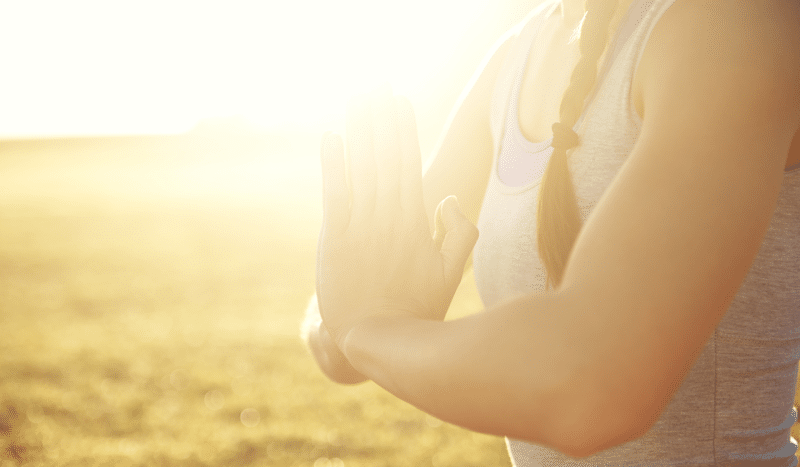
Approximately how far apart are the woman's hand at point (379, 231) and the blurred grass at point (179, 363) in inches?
122

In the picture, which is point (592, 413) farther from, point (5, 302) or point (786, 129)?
point (5, 302)

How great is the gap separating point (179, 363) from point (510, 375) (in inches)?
212

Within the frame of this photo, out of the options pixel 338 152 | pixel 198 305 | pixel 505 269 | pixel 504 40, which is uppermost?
pixel 504 40

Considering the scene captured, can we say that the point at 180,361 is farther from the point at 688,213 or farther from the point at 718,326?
the point at 688,213

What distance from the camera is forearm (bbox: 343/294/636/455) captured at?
70 centimetres

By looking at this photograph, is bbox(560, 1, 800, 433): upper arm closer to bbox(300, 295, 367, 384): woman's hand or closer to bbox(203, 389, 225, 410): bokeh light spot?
bbox(300, 295, 367, 384): woman's hand

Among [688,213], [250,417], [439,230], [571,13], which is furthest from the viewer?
[250,417]

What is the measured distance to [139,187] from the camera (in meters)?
22.9

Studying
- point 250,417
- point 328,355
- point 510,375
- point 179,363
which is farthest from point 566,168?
point 179,363

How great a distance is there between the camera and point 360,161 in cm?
103

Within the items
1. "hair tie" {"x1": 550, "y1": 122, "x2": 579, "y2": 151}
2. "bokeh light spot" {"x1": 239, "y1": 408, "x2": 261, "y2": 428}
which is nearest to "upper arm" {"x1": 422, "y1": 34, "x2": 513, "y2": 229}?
"hair tie" {"x1": 550, "y1": 122, "x2": 579, "y2": 151}

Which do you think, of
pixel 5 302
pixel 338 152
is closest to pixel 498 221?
pixel 338 152

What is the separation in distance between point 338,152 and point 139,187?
24.3 meters

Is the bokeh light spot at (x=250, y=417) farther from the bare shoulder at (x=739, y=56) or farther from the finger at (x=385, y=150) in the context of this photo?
the bare shoulder at (x=739, y=56)
